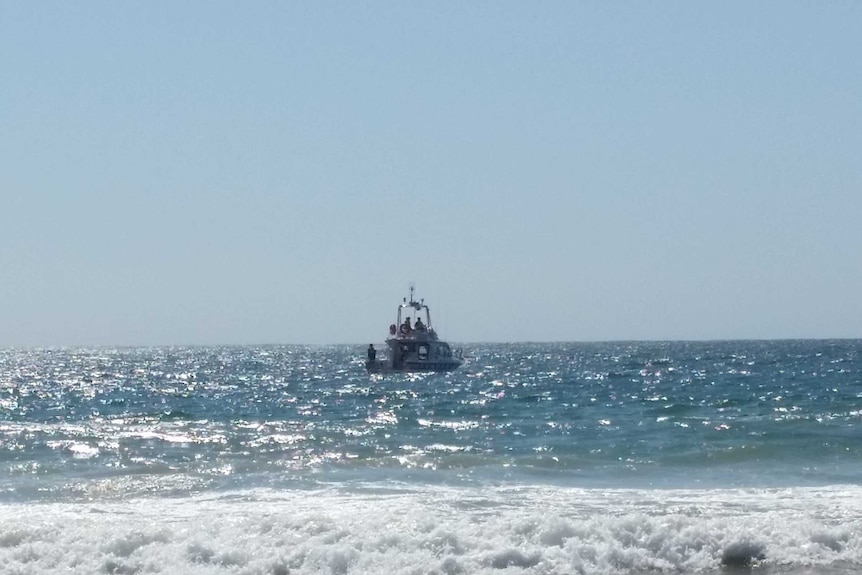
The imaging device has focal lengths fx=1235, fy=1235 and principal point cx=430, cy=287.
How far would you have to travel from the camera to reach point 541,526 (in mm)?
17281

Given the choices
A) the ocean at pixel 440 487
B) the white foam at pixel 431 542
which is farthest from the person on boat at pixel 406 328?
the white foam at pixel 431 542

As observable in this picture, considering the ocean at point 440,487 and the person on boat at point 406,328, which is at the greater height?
the person on boat at point 406,328

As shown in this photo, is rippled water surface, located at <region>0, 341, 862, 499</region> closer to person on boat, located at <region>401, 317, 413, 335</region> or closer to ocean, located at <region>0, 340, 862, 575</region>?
ocean, located at <region>0, 340, 862, 575</region>

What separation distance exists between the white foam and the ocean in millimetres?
31

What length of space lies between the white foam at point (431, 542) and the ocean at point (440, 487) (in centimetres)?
3

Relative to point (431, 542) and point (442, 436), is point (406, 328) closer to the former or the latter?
point (442, 436)

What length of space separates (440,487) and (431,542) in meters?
5.18

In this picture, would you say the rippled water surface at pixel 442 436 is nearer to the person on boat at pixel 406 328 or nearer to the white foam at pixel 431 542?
the white foam at pixel 431 542

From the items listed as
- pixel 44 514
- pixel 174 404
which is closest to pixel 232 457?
pixel 44 514

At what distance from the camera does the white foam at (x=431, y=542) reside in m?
16.4

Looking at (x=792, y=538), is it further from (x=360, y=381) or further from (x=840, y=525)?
(x=360, y=381)

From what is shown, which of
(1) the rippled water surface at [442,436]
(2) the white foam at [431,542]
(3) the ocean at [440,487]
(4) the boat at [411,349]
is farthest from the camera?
(4) the boat at [411,349]

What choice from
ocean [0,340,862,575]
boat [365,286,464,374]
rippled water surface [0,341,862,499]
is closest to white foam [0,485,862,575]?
ocean [0,340,862,575]

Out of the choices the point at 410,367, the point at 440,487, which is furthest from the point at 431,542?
the point at 410,367
